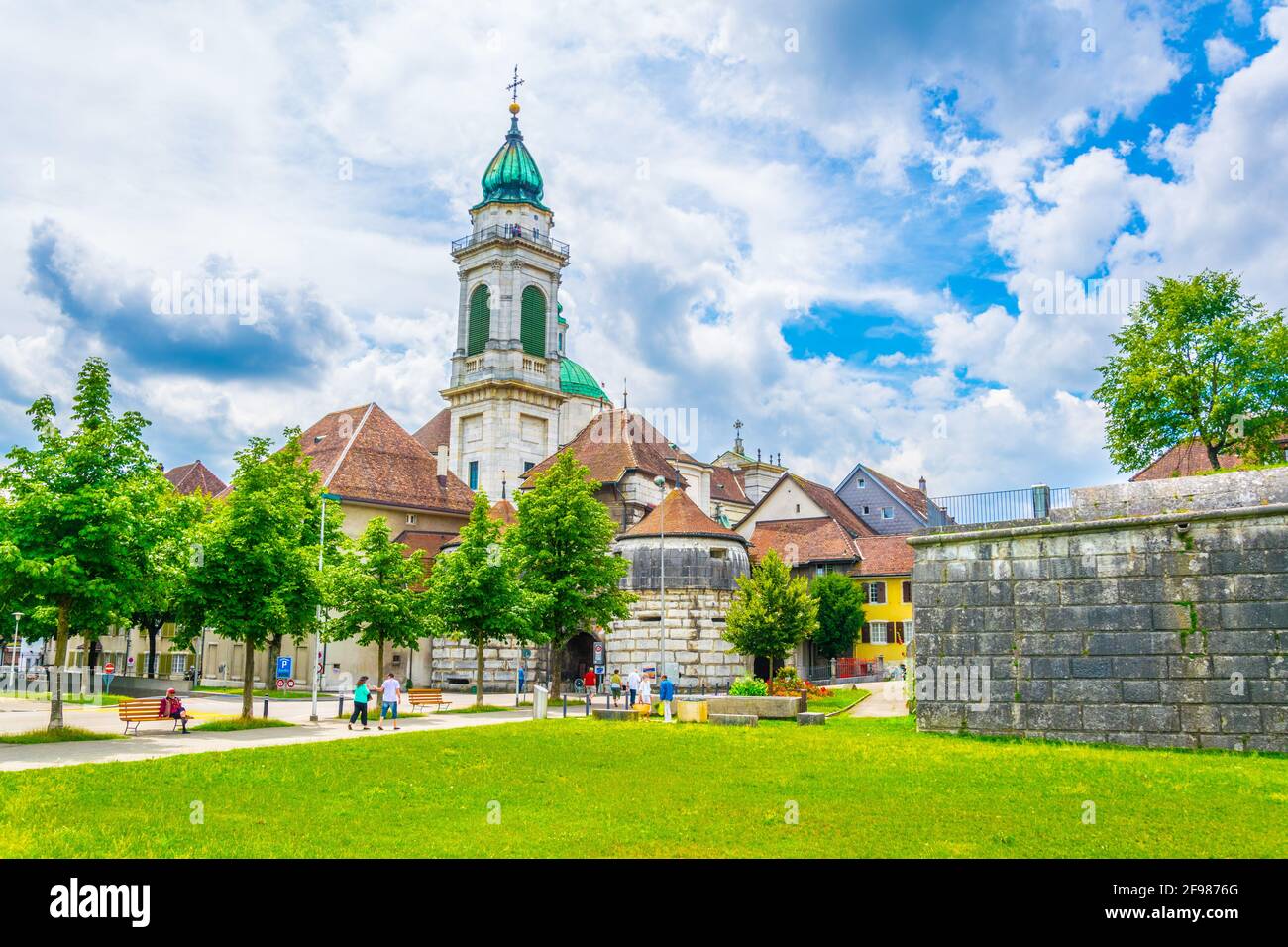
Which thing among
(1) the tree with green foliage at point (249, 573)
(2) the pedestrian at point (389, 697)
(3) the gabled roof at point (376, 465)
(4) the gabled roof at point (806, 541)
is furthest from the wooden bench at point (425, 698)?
(4) the gabled roof at point (806, 541)

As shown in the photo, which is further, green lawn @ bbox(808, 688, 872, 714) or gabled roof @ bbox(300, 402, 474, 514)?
gabled roof @ bbox(300, 402, 474, 514)

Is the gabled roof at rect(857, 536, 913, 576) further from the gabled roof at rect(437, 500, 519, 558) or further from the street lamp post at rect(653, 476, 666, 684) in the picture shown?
the gabled roof at rect(437, 500, 519, 558)

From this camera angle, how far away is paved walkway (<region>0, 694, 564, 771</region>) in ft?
65.8

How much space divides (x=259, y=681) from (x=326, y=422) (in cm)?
1659

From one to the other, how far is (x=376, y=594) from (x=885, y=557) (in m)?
37.6

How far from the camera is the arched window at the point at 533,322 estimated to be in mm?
78125

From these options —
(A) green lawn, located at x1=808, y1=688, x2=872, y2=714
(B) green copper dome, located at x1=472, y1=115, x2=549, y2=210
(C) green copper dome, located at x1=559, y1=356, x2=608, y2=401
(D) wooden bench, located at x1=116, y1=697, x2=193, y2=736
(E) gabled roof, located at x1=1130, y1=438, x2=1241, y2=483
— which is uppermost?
(B) green copper dome, located at x1=472, y1=115, x2=549, y2=210

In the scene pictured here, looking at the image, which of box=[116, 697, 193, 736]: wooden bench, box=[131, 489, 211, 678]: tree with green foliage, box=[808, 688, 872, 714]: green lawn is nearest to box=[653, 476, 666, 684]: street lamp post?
box=[808, 688, 872, 714]: green lawn

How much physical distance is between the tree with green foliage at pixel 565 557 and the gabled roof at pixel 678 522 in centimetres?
786

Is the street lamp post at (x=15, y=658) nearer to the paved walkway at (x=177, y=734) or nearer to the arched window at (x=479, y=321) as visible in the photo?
the paved walkway at (x=177, y=734)

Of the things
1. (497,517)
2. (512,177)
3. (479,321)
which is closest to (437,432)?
(479,321)

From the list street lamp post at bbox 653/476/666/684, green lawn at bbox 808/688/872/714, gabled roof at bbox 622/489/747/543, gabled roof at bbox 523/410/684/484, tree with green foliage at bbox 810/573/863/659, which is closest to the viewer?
green lawn at bbox 808/688/872/714

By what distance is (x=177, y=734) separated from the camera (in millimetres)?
25141

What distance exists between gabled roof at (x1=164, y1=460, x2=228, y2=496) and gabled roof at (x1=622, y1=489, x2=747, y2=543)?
32852 mm
